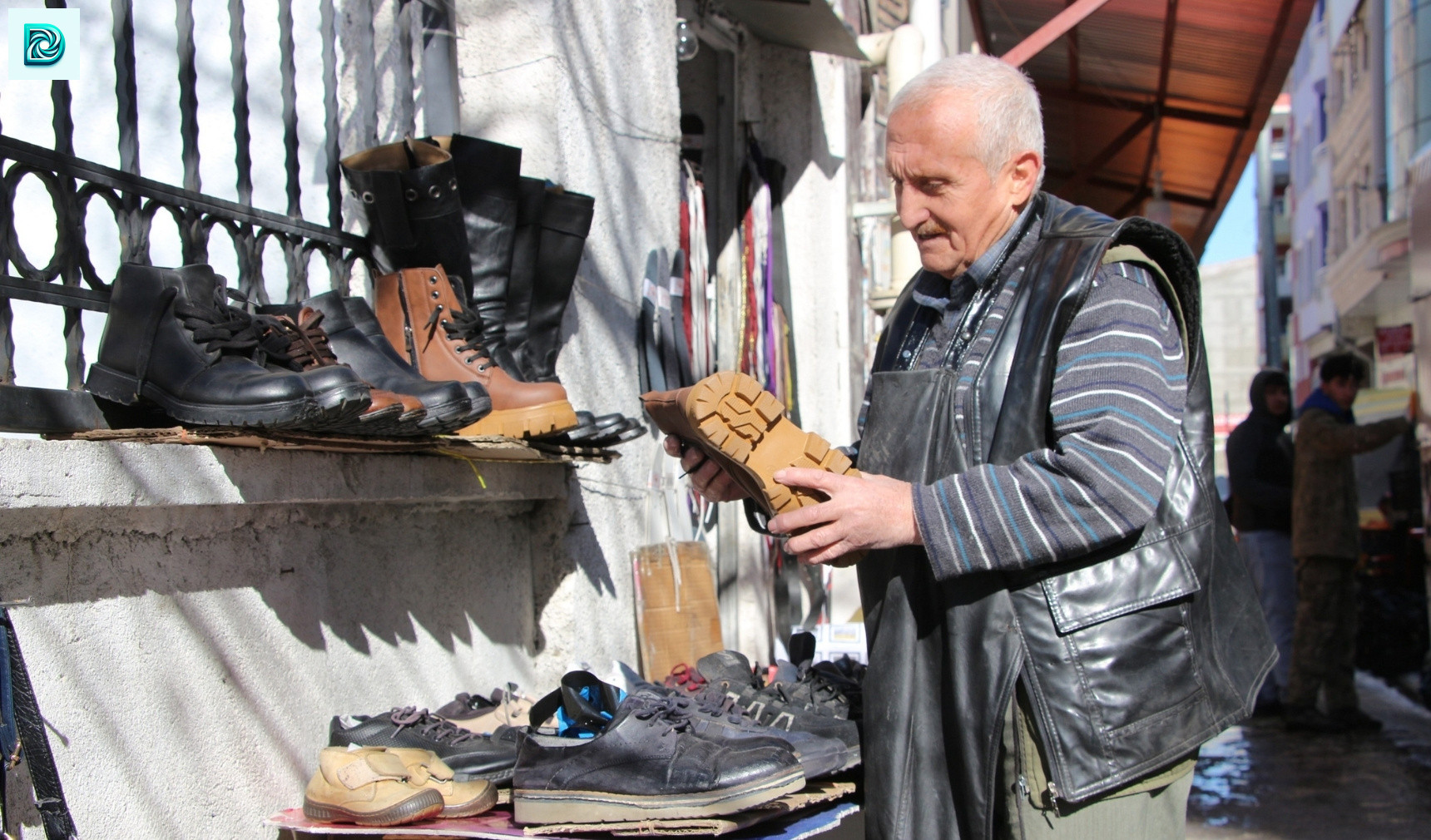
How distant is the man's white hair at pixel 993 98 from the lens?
5.84ft

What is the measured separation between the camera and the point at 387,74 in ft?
9.25

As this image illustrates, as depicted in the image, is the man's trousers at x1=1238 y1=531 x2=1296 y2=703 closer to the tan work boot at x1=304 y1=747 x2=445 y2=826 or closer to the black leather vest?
the black leather vest

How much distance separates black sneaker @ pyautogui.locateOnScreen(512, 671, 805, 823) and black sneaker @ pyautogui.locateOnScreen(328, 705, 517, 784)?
0.38 feet

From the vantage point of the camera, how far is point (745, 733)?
1982 millimetres

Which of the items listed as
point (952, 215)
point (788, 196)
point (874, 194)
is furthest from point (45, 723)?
point (874, 194)

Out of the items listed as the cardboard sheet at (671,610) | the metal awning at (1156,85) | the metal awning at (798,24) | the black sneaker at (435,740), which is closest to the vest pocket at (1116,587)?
the black sneaker at (435,740)

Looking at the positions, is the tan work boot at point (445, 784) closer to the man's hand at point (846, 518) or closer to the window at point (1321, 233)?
the man's hand at point (846, 518)

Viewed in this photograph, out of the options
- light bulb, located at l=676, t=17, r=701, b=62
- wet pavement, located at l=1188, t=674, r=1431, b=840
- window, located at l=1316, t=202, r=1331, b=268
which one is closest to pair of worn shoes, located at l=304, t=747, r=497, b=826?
light bulb, located at l=676, t=17, r=701, b=62

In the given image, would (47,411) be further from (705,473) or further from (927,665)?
(927,665)

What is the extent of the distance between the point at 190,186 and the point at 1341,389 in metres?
6.03

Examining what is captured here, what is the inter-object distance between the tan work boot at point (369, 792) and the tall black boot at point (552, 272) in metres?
1.01

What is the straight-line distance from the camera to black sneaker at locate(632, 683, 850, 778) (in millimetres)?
1967

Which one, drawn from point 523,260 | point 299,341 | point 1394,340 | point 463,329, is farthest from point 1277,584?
point 299,341

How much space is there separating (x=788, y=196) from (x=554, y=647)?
3.18 m
